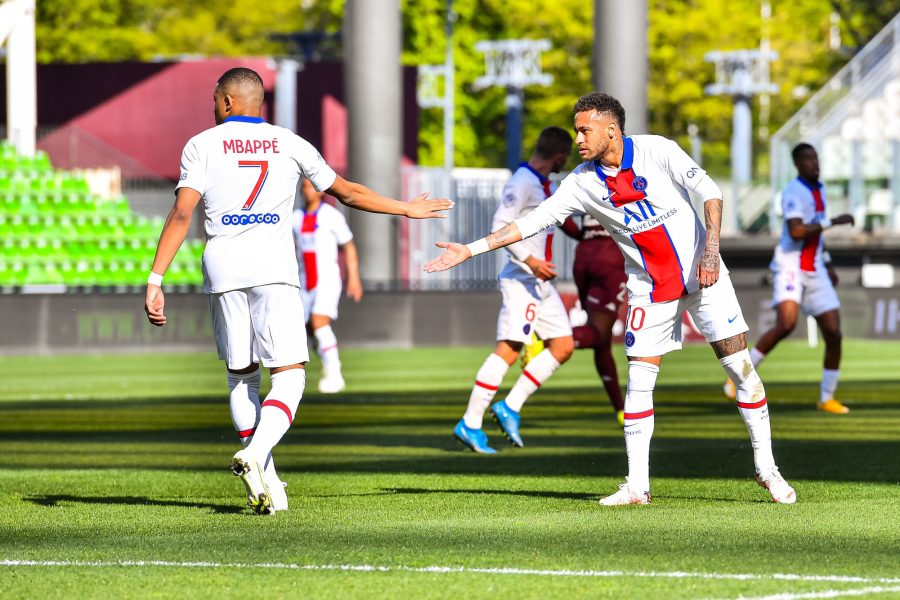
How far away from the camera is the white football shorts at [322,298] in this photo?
1922 centimetres

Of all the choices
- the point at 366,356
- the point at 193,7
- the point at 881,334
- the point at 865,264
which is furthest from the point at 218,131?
the point at 193,7

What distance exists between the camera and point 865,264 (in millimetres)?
35469

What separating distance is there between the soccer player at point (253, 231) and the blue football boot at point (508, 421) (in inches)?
149

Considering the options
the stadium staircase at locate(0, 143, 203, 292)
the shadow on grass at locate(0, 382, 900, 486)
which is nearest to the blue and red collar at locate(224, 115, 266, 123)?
the shadow on grass at locate(0, 382, 900, 486)

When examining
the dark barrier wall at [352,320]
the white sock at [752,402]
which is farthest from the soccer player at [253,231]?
the dark barrier wall at [352,320]

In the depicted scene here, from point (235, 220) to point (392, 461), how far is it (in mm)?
3504

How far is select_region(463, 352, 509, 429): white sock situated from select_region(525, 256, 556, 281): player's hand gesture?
2.42 ft

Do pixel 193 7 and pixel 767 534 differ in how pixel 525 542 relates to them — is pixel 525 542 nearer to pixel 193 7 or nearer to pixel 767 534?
pixel 767 534

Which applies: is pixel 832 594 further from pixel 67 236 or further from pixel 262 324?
pixel 67 236

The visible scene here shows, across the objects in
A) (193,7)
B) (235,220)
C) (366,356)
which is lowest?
(366,356)

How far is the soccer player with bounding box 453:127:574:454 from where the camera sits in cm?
1256

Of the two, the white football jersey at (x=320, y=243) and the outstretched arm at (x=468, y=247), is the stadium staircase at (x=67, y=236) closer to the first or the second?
the white football jersey at (x=320, y=243)

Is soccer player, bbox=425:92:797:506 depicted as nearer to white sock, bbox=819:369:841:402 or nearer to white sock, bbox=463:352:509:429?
white sock, bbox=463:352:509:429

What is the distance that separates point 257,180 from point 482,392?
13.1 feet
